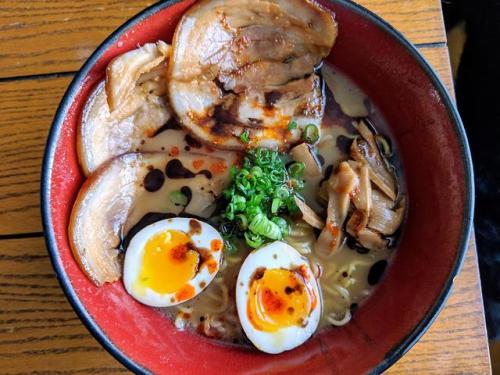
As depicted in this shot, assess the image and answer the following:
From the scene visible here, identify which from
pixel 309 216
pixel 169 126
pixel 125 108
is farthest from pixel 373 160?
pixel 125 108

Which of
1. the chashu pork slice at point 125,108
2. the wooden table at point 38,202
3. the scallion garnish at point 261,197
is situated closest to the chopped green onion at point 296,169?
the scallion garnish at point 261,197

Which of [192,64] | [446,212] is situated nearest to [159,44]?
[192,64]

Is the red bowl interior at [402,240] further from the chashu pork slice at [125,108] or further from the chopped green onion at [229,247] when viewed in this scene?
the chopped green onion at [229,247]

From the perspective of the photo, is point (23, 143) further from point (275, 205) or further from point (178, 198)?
point (275, 205)

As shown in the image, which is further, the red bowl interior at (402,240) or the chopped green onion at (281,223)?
the chopped green onion at (281,223)

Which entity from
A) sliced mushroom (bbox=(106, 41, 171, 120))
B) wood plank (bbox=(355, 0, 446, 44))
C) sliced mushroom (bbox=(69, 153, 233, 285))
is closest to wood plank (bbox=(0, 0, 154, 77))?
sliced mushroom (bbox=(106, 41, 171, 120))

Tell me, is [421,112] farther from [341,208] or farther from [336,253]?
[336,253]
